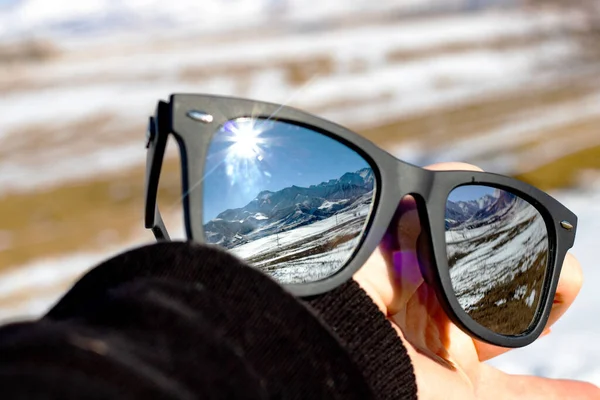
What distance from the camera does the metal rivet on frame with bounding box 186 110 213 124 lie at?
0.61 meters

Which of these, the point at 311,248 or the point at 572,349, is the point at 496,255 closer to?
the point at 311,248

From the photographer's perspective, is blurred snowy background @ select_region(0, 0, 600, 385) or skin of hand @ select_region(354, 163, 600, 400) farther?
blurred snowy background @ select_region(0, 0, 600, 385)

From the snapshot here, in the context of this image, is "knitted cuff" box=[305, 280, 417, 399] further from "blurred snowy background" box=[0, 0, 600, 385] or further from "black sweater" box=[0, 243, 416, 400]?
"blurred snowy background" box=[0, 0, 600, 385]

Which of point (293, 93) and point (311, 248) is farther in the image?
point (293, 93)

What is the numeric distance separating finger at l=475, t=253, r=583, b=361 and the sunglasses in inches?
1.0

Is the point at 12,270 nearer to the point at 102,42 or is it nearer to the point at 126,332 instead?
the point at 126,332

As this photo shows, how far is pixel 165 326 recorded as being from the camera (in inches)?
16.6

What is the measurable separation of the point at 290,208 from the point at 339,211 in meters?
0.06

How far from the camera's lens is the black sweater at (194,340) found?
36cm

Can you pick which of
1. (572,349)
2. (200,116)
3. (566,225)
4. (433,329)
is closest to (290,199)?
(200,116)

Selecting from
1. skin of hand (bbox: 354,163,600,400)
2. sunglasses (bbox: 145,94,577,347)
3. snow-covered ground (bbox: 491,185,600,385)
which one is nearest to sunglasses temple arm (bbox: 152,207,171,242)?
sunglasses (bbox: 145,94,577,347)

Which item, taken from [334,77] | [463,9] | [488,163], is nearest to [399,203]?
[488,163]

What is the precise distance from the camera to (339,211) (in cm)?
72

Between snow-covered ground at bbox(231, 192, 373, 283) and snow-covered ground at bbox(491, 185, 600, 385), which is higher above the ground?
snow-covered ground at bbox(231, 192, 373, 283)
